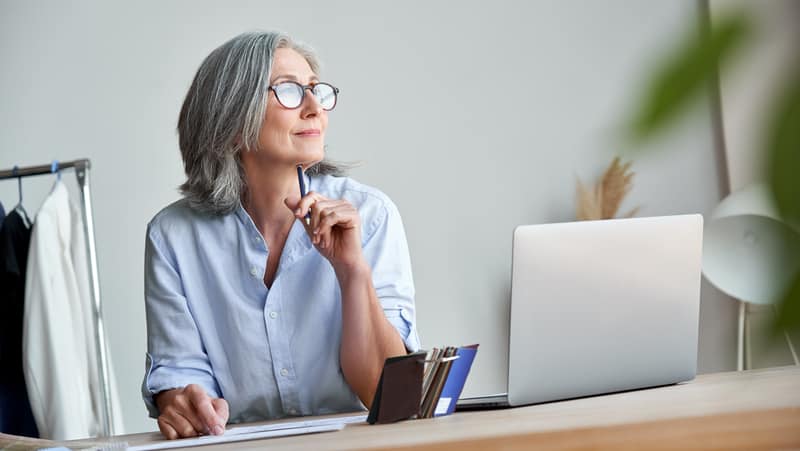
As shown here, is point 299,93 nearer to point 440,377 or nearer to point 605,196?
point 440,377

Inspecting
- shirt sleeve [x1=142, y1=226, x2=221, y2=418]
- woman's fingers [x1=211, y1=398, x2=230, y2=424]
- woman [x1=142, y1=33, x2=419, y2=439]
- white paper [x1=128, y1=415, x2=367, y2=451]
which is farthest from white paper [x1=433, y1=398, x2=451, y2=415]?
shirt sleeve [x1=142, y1=226, x2=221, y2=418]

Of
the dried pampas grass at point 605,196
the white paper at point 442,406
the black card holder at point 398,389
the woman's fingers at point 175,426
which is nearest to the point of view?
the black card holder at point 398,389

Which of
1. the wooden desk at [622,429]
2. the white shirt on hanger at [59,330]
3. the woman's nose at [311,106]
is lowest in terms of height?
the white shirt on hanger at [59,330]

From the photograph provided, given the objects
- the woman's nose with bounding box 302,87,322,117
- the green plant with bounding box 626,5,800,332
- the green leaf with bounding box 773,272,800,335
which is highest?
the woman's nose with bounding box 302,87,322,117

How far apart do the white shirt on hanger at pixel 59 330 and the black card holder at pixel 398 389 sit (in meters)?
1.48

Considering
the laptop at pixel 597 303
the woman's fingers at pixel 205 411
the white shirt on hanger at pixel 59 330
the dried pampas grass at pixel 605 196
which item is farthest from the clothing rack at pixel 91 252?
the dried pampas grass at pixel 605 196

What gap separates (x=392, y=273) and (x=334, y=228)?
244 millimetres

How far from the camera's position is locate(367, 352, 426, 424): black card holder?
1184 millimetres

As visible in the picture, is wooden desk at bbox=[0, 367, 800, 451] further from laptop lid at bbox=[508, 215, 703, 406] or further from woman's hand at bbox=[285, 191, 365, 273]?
woman's hand at bbox=[285, 191, 365, 273]

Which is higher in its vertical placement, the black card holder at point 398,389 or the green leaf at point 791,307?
the green leaf at point 791,307

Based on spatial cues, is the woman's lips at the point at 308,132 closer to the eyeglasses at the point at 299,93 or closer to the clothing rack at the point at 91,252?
the eyeglasses at the point at 299,93

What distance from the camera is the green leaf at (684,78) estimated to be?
131mm

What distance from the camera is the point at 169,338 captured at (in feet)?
5.81

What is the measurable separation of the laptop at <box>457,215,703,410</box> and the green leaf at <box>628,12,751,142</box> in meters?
1.08
